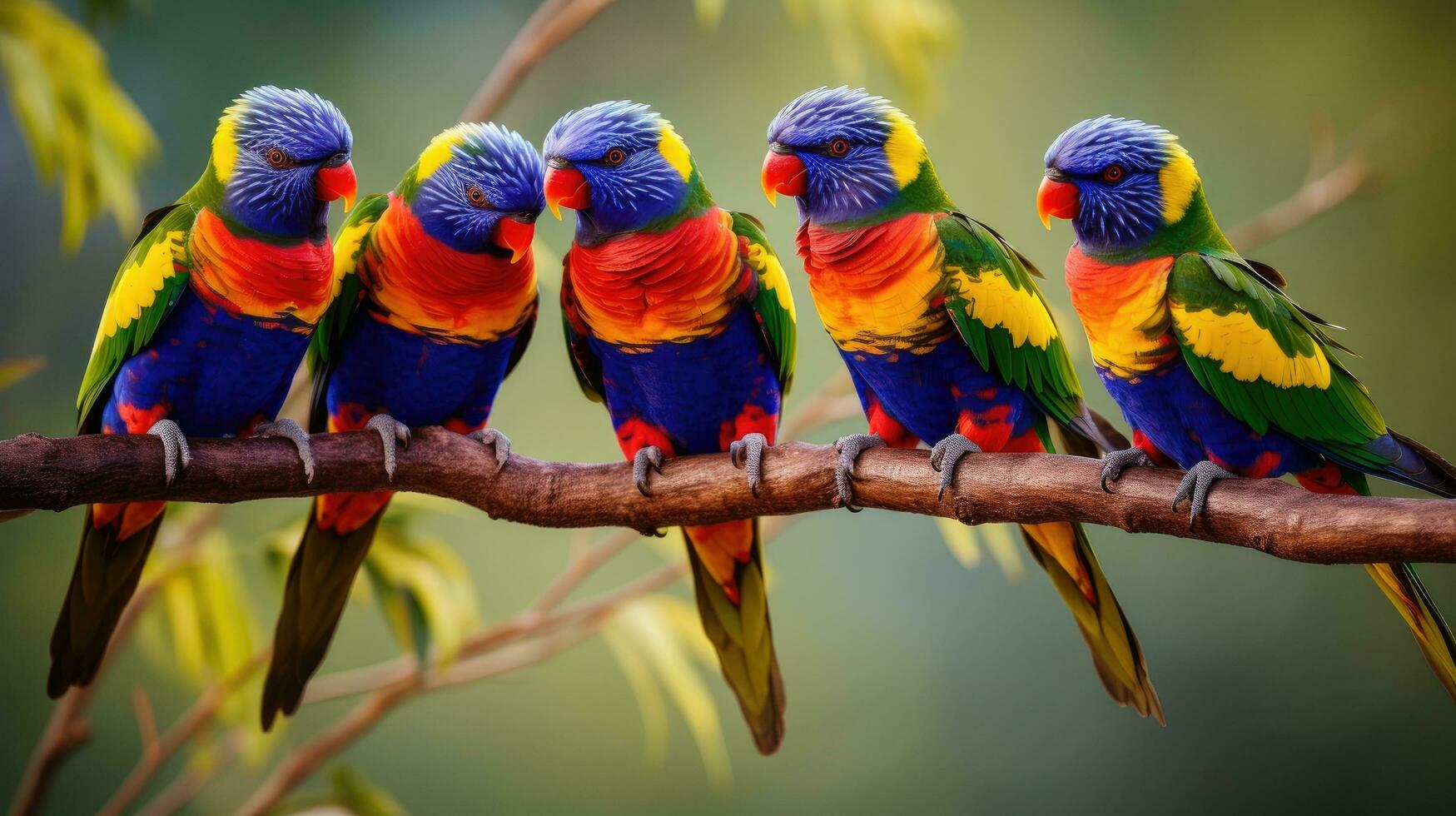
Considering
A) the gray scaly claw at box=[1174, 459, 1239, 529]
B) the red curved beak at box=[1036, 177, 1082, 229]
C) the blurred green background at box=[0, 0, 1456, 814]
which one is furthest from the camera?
the blurred green background at box=[0, 0, 1456, 814]

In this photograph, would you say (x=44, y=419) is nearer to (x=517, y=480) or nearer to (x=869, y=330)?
(x=517, y=480)

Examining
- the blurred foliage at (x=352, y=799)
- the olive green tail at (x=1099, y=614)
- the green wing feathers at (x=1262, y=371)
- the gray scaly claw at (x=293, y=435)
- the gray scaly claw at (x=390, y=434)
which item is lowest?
A: the blurred foliage at (x=352, y=799)

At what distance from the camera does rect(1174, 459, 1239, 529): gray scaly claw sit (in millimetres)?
1382

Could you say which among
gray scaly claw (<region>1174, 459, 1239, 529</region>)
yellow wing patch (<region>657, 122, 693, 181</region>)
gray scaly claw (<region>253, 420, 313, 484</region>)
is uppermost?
yellow wing patch (<region>657, 122, 693, 181</region>)

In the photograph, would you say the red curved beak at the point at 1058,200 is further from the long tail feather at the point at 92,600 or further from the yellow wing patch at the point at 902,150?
the long tail feather at the point at 92,600

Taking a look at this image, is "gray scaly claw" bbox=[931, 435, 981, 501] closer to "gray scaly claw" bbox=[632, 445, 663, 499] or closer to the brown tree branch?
the brown tree branch

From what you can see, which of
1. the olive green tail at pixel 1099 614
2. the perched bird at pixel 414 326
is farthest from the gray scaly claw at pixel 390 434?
the olive green tail at pixel 1099 614

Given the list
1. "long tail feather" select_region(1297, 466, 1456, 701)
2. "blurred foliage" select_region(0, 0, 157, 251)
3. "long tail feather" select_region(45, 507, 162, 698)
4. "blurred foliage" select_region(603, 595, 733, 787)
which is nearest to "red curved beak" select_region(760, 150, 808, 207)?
"long tail feather" select_region(1297, 466, 1456, 701)

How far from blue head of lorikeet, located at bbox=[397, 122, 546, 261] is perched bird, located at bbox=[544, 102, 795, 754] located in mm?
74

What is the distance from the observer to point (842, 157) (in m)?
1.62

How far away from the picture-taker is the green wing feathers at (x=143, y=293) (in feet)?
5.23

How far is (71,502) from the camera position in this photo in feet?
4.99

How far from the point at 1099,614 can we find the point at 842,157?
0.81 meters

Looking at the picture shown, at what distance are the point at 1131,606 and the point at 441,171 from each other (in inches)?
96.8
